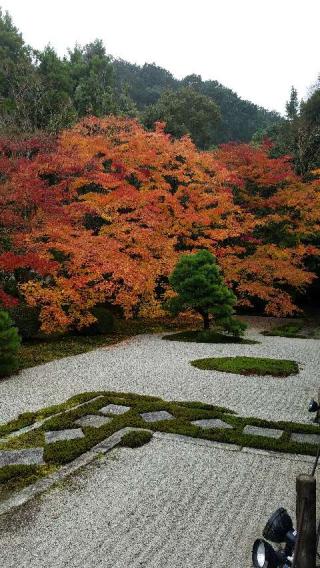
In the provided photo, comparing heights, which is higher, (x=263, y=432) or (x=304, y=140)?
(x=304, y=140)

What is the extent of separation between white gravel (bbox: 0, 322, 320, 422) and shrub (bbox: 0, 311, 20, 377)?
0.24m

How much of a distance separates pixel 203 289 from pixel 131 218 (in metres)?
3.59

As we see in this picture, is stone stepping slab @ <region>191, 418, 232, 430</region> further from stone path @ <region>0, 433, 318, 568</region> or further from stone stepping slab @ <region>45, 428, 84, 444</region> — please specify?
stone stepping slab @ <region>45, 428, 84, 444</region>

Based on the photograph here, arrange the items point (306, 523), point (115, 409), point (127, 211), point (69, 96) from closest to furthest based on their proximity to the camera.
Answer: point (306, 523) < point (115, 409) < point (127, 211) < point (69, 96)

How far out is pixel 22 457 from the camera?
5.44 meters

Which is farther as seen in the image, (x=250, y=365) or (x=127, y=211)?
(x=127, y=211)

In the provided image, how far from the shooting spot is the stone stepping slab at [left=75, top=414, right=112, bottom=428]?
258 inches

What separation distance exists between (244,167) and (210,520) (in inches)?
681

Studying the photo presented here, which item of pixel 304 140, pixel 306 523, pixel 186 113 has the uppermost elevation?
pixel 186 113

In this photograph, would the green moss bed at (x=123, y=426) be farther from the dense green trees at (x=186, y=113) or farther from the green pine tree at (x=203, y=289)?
the dense green trees at (x=186, y=113)

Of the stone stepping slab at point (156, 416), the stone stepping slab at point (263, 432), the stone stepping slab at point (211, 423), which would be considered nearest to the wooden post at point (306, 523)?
the stone stepping slab at point (263, 432)

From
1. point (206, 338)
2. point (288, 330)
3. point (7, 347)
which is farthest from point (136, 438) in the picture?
point (288, 330)

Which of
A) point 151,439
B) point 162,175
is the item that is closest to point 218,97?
point 162,175

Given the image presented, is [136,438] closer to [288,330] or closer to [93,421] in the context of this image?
[93,421]
